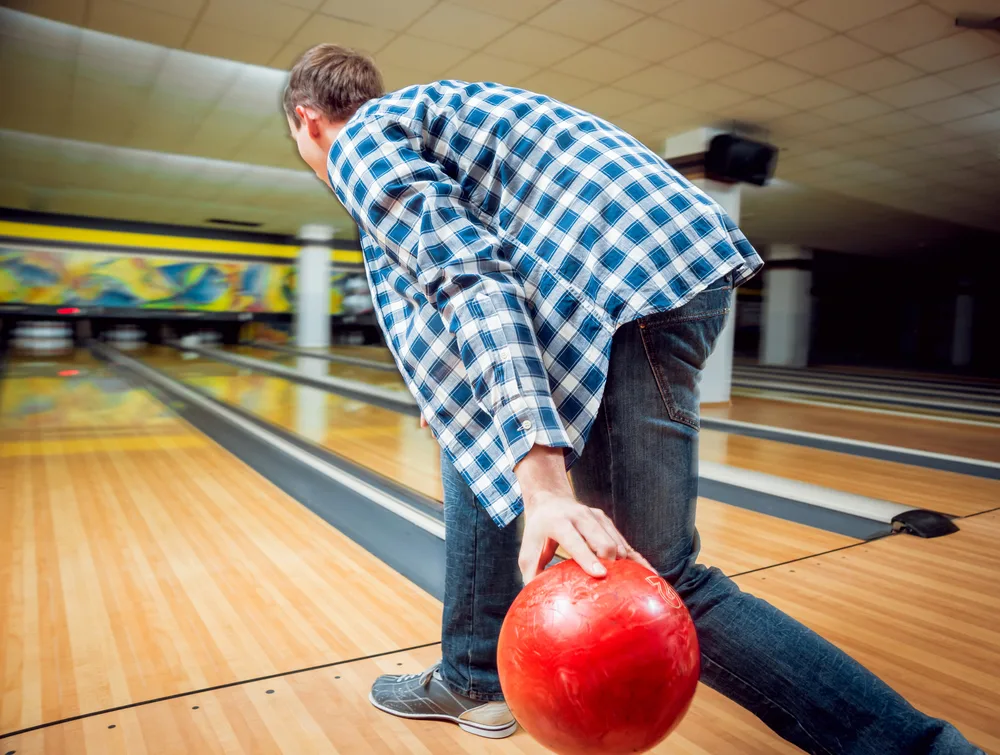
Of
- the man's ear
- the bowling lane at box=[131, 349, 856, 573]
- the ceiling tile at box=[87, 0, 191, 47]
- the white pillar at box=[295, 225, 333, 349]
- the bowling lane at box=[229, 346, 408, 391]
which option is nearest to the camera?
the man's ear

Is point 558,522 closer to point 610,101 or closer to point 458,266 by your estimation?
point 458,266

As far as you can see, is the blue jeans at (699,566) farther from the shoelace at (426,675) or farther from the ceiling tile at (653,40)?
the ceiling tile at (653,40)

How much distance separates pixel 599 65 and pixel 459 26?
0.94 meters

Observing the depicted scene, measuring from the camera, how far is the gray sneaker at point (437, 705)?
1.29 meters

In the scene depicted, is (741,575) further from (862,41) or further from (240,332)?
(240,332)

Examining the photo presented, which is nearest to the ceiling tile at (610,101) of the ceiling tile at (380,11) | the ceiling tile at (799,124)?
the ceiling tile at (799,124)

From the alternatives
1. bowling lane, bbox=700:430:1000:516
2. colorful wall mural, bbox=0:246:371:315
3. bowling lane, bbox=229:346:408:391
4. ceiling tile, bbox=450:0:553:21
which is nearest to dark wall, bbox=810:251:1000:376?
bowling lane, bbox=229:346:408:391

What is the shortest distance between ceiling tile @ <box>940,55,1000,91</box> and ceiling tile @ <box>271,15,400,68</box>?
3.33 meters

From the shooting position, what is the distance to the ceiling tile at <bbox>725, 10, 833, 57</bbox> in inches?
147

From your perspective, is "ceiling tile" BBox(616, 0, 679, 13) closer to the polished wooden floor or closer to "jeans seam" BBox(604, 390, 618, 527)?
the polished wooden floor

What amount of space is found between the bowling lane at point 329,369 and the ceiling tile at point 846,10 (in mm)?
4648

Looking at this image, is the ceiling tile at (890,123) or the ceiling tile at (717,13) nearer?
the ceiling tile at (717,13)

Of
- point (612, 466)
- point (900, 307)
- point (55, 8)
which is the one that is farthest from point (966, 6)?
point (900, 307)

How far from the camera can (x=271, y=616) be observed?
5.99 feet
